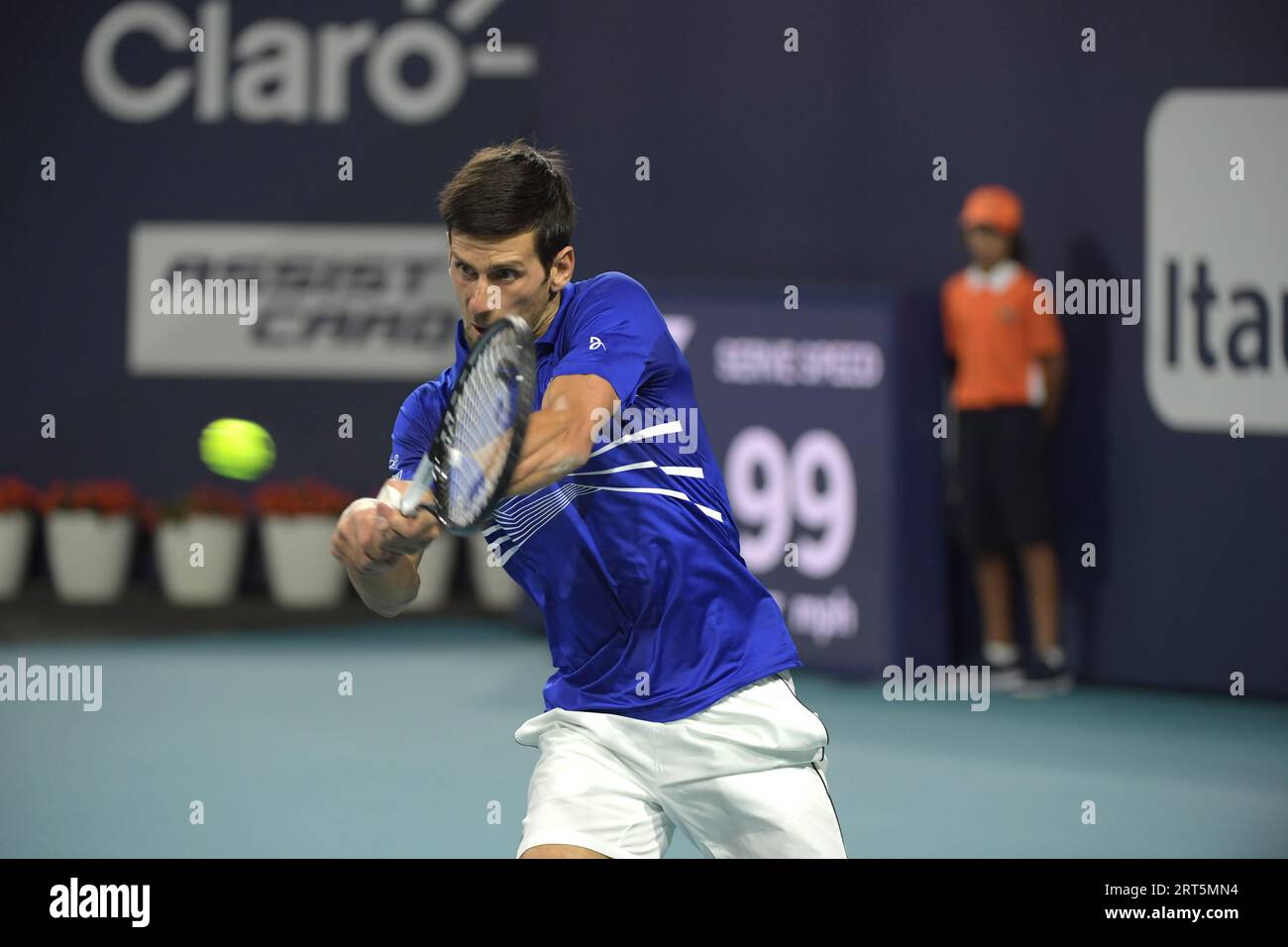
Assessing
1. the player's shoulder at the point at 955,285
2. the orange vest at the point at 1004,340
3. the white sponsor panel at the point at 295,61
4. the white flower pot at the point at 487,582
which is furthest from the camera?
the white sponsor panel at the point at 295,61

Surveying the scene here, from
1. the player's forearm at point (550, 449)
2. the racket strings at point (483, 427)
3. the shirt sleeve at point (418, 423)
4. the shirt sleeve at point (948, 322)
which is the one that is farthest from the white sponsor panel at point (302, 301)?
the player's forearm at point (550, 449)

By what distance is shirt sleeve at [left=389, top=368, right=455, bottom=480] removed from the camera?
3.30 metres

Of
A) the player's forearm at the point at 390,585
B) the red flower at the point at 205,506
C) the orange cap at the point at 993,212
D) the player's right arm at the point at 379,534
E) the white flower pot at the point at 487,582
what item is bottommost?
the white flower pot at the point at 487,582

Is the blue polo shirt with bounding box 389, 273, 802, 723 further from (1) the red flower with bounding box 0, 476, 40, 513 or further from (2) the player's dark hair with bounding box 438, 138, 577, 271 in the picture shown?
(1) the red flower with bounding box 0, 476, 40, 513

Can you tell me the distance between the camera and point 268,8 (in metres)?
10.3

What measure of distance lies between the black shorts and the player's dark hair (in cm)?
489

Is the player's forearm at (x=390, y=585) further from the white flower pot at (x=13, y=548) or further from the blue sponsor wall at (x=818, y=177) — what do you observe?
the white flower pot at (x=13, y=548)

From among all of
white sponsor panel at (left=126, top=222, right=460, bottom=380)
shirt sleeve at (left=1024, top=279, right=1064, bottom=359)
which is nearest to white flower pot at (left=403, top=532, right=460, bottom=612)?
white sponsor panel at (left=126, top=222, right=460, bottom=380)

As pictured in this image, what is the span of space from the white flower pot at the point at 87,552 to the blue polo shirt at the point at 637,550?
7.25 metres

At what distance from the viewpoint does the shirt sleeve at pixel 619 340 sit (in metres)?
3.01
